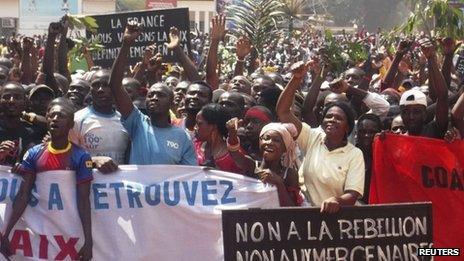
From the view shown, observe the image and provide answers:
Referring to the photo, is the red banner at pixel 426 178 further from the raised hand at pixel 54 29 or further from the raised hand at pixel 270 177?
the raised hand at pixel 54 29

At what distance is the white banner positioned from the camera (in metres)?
5.32

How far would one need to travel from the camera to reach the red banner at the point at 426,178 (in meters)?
5.95

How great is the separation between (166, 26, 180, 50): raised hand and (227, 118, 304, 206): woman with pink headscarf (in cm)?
325

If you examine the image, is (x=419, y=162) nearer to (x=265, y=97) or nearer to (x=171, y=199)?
(x=265, y=97)

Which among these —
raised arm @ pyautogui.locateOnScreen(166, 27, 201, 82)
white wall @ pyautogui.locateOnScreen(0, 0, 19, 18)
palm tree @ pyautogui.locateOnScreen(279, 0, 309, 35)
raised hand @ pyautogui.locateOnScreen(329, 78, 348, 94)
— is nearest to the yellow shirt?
raised hand @ pyautogui.locateOnScreen(329, 78, 348, 94)

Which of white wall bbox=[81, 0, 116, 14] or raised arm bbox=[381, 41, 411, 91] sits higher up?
white wall bbox=[81, 0, 116, 14]

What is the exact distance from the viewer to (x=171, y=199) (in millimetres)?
5484

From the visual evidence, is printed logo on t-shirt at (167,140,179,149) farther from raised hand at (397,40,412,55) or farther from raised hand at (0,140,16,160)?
raised hand at (397,40,412,55)

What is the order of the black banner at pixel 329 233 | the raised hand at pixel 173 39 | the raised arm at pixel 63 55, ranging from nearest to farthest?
1. the black banner at pixel 329 233
2. the raised arm at pixel 63 55
3. the raised hand at pixel 173 39

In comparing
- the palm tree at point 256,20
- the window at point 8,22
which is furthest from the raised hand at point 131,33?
the window at point 8,22

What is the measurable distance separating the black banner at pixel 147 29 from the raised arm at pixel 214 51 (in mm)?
763

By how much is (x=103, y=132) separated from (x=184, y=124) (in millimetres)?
763

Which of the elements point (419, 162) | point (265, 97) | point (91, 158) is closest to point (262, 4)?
point (265, 97)

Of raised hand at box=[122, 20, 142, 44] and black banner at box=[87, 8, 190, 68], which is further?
black banner at box=[87, 8, 190, 68]
